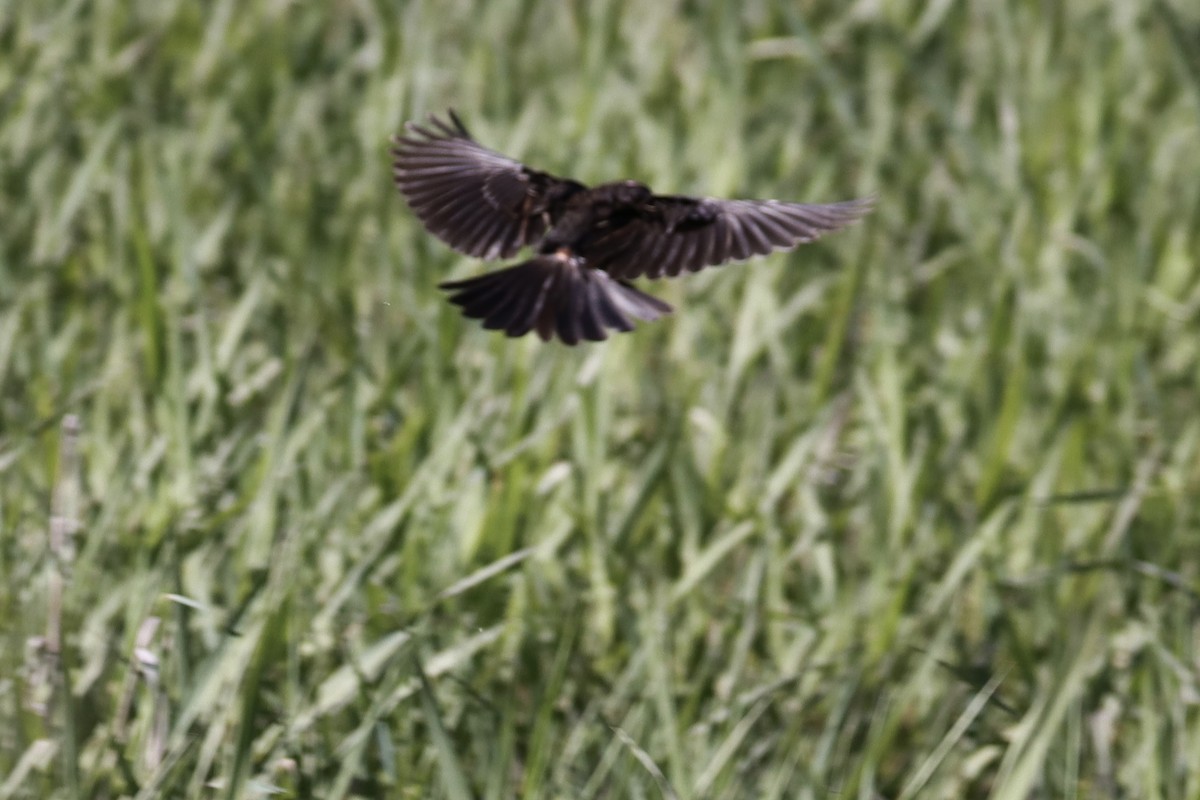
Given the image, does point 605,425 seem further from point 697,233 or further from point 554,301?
point 554,301

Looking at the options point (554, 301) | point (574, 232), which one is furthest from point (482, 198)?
point (554, 301)

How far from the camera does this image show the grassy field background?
2164 mm

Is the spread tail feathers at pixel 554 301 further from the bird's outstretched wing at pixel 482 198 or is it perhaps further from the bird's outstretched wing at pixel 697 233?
the bird's outstretched wing at pixel 482 198

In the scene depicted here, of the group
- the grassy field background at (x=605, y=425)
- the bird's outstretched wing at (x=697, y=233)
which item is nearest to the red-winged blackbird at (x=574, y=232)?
the bird's outstretched wing at (x=697, y=233)

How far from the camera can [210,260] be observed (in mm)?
3459

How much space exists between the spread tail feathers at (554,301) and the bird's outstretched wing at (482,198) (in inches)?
5.7

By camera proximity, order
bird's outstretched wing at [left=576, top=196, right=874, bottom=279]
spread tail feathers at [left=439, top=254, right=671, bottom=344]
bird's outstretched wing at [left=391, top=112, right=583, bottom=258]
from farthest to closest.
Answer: bird's outstretched wing at [left=391, top=112, right=583, bottom=258]
bird's outstretched wing at [left=576, top=196, right=874, bottom=279]
spread tail feathers at [left=439, top=254, right=671, bottom=344]

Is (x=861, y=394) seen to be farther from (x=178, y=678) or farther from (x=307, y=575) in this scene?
(x=178, y=678)

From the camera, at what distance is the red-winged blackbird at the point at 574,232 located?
2150mm

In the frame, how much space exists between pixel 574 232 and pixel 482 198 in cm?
21

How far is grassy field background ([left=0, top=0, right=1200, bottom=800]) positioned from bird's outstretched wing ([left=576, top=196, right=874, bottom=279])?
40 cm

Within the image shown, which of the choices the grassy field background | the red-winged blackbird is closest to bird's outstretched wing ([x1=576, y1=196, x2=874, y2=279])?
the red-winged blackbird

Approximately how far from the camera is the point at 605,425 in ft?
9.29

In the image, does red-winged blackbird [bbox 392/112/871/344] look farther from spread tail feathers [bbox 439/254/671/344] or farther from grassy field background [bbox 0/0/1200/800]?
grassy field background [bbox 0/0/1200/800]
